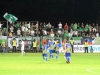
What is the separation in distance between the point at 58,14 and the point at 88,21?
6.07m

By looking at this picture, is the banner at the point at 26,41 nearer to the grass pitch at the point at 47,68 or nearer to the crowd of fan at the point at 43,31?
the crowd of fan at the point at 43,31

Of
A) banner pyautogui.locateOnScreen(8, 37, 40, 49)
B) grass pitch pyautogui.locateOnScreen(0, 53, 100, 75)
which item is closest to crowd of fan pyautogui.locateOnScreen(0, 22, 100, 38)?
banner pyautogui.locateOnScreen(8, 37, 40, 49)

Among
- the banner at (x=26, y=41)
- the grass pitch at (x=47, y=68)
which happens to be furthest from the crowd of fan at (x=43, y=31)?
the grass pitch at (x=47, y=68)

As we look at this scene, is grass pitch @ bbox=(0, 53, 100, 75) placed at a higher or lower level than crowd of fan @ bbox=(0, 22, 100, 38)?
lower

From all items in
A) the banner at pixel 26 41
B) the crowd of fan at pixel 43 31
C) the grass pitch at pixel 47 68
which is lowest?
the grass pitch at pixel 47 68

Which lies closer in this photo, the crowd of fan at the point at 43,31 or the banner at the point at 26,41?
the banner at the point at 26,41

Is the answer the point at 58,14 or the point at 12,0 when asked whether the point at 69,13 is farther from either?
the point at 12,0

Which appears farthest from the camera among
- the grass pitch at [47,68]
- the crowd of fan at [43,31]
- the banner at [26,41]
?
the crowd of fan at [43,31]

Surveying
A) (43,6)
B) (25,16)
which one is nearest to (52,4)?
(43,6)

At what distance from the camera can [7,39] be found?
52438 millimetres

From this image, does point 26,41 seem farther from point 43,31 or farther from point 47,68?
point 47,68

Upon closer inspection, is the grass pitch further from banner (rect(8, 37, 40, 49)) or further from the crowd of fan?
the crowd of fan

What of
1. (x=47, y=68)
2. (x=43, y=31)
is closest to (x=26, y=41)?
(x=43, y=31)

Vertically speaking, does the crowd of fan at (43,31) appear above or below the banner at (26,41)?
above
